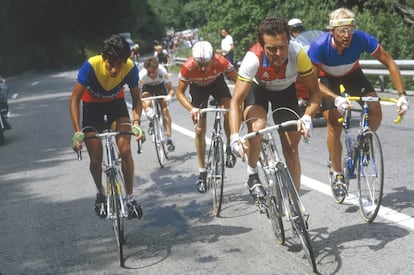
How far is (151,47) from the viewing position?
9581 cm

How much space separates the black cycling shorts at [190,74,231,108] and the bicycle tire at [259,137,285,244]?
104 inches

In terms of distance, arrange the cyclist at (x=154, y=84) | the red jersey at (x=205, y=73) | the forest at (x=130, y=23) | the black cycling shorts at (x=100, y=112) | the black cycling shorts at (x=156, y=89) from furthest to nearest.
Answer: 1. the forest at (x=130, y=23)
2. the black cycling shorts at (x=156, y=89)
3. the cyclist at (x=154, y=84)
4. the red jersey at (x=205, y=73)
5. the black cycling shorts at (x=100, y=112)

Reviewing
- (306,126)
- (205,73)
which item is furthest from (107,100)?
(306,126)

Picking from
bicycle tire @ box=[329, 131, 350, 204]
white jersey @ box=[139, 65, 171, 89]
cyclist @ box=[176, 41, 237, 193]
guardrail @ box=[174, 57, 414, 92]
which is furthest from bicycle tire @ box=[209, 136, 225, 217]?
guardrail @ box=[174, 57, 414, 92]

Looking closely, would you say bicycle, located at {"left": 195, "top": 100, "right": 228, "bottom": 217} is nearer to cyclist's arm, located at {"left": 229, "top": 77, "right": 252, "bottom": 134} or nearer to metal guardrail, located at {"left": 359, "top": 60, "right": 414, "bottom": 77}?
cyclist's arm, located at {"left": 229, "top": 77, "right": 252, "bottom": 134}

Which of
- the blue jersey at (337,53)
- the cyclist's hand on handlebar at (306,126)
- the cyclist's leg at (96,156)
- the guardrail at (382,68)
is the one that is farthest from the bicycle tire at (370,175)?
the guardrail at (382,68)

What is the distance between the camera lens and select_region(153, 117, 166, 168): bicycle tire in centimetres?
1039

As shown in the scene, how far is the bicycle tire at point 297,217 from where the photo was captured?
4812mm

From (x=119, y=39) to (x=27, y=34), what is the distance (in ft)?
201

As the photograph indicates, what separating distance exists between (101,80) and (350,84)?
8.39 ft

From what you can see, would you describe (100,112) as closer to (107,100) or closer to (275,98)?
(107,100)

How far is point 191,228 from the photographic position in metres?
6.56

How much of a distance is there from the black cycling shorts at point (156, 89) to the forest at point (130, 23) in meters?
1.19

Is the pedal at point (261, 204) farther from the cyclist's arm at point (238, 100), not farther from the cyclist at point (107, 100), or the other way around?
the cyclist at point (107, 100)
